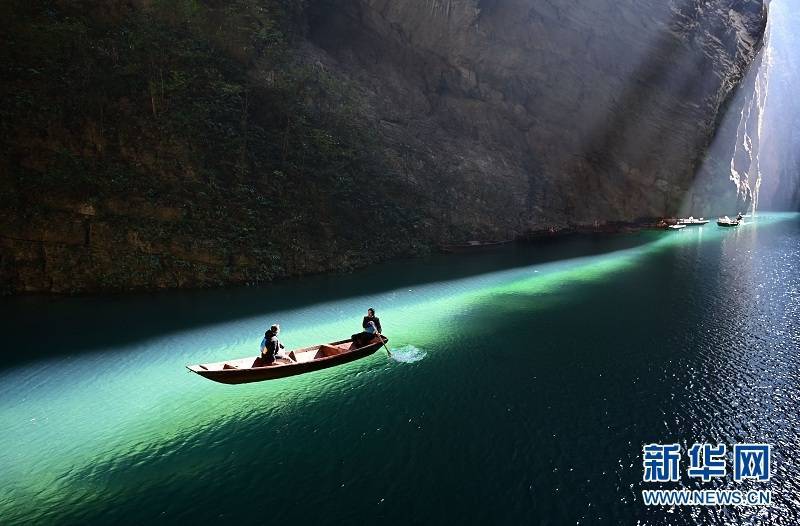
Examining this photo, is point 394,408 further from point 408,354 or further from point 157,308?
point 157,308

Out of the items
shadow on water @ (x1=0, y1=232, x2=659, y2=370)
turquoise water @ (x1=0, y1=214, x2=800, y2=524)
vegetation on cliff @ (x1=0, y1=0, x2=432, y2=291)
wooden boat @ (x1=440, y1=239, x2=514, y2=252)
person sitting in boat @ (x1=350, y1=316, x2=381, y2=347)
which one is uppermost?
vegetation on cliff @ (x1=0, y1=0, x2=432, y2=291)

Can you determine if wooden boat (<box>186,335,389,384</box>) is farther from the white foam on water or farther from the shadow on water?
the shadow on water

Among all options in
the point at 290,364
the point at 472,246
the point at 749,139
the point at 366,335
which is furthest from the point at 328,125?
the point at 749,139

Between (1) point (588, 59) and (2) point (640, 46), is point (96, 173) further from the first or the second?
(2) point (640, 46)

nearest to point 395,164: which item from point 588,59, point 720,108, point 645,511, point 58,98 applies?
point 58,98

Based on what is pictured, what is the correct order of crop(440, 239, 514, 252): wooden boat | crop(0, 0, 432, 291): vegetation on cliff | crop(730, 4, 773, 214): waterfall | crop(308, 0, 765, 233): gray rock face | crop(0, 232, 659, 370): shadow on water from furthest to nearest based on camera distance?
crop(730, 4, 773, 214): waterfall, crop(308, 0, 765, 233): gray rock face, crop(440, 239, 514, 252): wooden boat, crop(0, 0, 432, 291): vegetation on cliff, crop(0, 232, 659, 370): shadow on water

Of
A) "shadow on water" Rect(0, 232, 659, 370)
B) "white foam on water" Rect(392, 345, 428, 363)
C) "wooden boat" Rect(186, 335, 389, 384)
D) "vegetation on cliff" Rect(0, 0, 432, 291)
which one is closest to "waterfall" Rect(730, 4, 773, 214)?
"shadow on water" Rect(0, 232, 659, 370)
